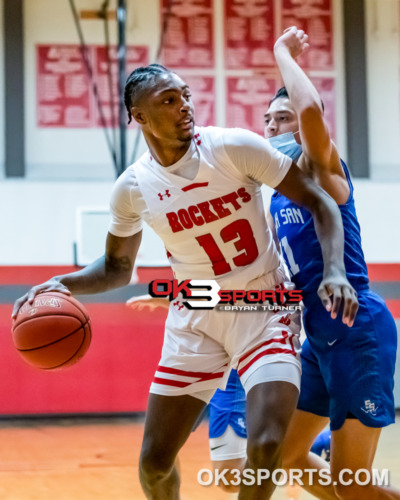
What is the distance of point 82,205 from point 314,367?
604 centimetres

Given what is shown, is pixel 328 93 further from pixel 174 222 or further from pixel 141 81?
pixel 174 222

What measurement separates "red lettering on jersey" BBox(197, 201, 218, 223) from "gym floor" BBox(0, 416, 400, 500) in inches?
84.8

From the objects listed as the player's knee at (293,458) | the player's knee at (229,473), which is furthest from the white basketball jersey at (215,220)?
the player's knee at (229,473)

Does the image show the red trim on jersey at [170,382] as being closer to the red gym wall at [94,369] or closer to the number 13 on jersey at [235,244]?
the number 13 on jersey at [235,244]

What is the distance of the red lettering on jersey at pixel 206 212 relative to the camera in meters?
3.23

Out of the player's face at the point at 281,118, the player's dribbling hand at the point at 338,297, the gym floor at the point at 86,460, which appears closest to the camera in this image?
the player's dribbling hand at the point at 338,297

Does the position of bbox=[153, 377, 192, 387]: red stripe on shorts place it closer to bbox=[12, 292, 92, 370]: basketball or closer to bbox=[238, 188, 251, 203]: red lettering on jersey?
bbox=[12, 292, 92, 370]: basketball

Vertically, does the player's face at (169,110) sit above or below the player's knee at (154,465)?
above

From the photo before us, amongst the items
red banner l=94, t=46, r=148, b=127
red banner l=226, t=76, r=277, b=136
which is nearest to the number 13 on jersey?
red banner l=94, t=46, r=148, b=127

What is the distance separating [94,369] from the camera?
7.77m

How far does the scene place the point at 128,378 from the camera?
7.82 meters

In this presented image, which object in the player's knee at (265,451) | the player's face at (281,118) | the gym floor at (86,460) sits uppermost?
the player's face at (281,118)

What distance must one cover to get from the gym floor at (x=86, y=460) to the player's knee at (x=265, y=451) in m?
1.93

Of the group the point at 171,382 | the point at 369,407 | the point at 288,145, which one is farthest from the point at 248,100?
the point at 369,407
